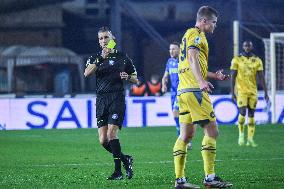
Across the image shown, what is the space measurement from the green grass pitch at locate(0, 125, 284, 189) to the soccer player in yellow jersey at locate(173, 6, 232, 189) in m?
0.57

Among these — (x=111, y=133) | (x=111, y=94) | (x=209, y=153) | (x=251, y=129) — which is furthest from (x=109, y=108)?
(x=251, y=129)

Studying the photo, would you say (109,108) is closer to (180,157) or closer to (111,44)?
Answer: (111,44)

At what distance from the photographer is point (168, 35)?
40.7 m

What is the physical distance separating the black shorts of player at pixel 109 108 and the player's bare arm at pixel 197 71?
2.28m

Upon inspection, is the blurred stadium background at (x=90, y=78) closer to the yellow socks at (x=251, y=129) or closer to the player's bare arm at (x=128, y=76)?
the yellow socks at (x=251, y=129)

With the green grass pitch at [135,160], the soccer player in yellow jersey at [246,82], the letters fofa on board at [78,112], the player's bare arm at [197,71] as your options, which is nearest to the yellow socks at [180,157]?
the green grass pitch at [135,160]

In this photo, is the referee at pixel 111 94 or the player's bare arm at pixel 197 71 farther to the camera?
the referee at pixel 111 94

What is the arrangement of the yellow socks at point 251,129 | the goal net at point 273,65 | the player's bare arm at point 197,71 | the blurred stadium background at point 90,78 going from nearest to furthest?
the player's bare arm at point 197,71 → the blurred stadium background at point 90,78 → the yellow socks at point 251,129 → the goal net at point 273,65

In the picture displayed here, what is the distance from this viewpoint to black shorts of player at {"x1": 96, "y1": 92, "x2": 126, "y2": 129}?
12.9 meters

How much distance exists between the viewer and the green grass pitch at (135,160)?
1218 centimetres

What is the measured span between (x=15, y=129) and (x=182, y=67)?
1605 centimetres

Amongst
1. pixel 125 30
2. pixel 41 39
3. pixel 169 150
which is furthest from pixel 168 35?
pixel 169 150

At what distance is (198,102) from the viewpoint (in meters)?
11.0

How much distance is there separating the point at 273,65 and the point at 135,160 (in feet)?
Answer: 35.8
